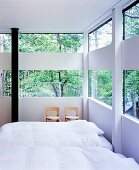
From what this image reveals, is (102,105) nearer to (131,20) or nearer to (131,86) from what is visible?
(131,86)

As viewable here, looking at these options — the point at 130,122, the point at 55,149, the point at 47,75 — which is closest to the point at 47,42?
the point at 47,75

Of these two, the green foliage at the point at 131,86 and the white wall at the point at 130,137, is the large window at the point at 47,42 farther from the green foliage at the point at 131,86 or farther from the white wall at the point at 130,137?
the white wall at the point at 130,137

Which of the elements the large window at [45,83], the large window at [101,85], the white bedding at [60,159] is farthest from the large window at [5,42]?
the white bedding at [60,159]

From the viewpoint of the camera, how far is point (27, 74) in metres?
7.25

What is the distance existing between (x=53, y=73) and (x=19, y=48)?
1.13 metres

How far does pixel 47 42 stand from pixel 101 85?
224 centimetres

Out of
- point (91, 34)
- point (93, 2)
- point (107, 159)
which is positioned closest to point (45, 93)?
point (91, 34)

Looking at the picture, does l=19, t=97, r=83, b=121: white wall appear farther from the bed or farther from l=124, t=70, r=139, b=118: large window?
l=124, t=70, r=139, b=118: large window

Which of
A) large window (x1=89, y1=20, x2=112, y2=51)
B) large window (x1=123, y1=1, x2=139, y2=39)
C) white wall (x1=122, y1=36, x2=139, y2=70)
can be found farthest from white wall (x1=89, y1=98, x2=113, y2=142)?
large window (x1=123, y1=1, x2=139, y2=39)

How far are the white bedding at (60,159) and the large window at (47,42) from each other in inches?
156

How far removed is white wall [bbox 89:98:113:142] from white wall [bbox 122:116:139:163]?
2.05 ft

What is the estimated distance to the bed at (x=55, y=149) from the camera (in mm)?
2995

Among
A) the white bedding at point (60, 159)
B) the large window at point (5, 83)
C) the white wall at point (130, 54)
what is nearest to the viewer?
the white bedding at point (60, 159)

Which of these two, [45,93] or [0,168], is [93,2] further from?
[45,93]
